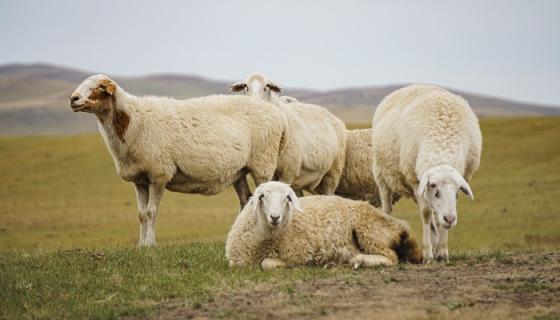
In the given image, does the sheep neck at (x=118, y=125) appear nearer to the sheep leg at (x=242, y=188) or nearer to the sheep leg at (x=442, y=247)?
the sheep leg at (x=242, y=188)

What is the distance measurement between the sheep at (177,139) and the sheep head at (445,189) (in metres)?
4.33

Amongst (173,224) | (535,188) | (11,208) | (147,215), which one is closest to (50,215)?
(11,208)

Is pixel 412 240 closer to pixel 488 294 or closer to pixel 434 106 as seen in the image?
pixel 434 106

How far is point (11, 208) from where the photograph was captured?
38000mm

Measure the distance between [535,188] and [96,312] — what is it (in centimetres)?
2905

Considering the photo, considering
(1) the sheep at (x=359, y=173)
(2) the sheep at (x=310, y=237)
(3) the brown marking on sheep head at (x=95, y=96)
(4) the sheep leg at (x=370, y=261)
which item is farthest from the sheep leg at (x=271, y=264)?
(1) the sheep at (x=359, y=173)

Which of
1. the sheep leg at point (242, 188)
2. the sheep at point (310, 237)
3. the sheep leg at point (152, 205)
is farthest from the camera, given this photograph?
the sheep leg at point (242, 188)

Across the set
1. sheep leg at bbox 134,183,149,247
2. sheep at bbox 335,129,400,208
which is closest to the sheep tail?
sheep leg at bbox 134,183,149,247

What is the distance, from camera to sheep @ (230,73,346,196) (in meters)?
14.3

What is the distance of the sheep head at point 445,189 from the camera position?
9320mm

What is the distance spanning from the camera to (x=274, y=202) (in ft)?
32.0

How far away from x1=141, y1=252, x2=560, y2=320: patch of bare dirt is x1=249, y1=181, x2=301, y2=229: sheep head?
119cm

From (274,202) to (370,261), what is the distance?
1449mm

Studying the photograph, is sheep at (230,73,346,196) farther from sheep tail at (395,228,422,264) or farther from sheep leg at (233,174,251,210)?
sheep tail at (395,228,422,264)
